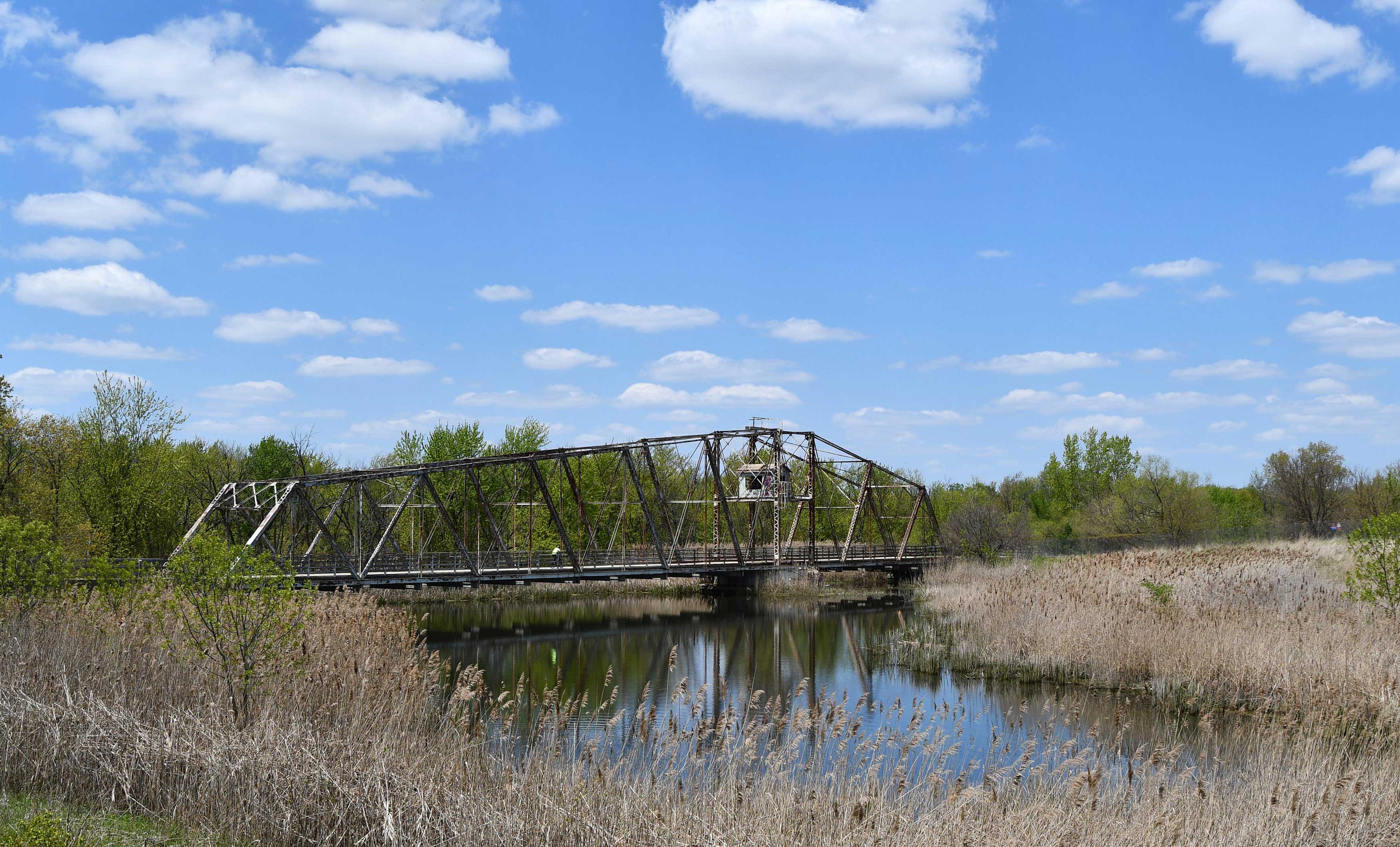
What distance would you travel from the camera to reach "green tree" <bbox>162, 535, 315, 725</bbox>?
10898mm

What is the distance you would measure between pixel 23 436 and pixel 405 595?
15405mm

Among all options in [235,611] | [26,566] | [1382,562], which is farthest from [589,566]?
[235,611]

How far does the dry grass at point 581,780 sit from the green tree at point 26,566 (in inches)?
96.2

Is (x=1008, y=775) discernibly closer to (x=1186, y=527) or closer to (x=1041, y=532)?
(x=1186, y=527)

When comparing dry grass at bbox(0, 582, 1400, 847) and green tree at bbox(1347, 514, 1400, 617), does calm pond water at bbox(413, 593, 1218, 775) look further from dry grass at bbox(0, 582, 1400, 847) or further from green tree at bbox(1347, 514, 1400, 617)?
green tree at bbox(1347, 514, 1400, 617)

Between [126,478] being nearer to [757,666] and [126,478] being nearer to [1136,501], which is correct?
[757,666]

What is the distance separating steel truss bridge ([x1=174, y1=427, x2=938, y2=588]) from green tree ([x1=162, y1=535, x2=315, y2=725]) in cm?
1350

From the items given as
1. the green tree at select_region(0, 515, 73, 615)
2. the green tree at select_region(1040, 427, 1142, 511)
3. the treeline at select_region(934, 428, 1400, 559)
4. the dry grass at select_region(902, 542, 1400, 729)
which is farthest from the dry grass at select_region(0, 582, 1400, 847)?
the green tree at select_region(1040, 427, 1142, 511)

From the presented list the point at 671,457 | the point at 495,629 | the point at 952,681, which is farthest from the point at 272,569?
the point at 671,457

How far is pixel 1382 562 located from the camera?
18.5 m

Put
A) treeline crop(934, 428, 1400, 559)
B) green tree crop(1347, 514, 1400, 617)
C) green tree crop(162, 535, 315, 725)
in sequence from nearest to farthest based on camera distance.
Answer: green tree crop(162, 535, 315, 725)
green tree crop(1347, 514, 1400, 617)
treeline crop(934, 428, 1400, 559)

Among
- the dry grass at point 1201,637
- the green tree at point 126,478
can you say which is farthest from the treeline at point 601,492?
the dry grass at point 1201,637

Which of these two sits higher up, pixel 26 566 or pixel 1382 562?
pixel 26 566

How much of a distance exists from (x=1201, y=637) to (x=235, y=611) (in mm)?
15857
